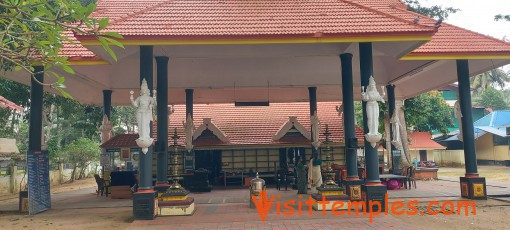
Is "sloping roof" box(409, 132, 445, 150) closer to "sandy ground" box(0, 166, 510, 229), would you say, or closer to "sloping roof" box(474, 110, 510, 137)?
"sloping roof" box(474, 110, 510, 137)

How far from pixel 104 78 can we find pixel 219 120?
21.5ft

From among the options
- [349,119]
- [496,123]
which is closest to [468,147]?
[349,119]

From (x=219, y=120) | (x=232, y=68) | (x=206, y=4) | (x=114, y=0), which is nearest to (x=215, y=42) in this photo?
(x=206, y=4)

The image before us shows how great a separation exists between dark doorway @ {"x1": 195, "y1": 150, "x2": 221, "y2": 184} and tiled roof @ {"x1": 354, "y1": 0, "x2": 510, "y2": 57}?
10369 millimetres

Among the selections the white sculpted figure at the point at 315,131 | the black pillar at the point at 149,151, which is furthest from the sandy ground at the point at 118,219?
the white sculpted figure at the point at 315,131

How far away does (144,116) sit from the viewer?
8.41 metres

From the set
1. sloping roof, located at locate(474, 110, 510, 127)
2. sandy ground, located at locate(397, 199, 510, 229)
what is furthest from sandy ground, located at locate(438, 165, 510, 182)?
sandy ground, located at locate(397, 199, 510, 229)

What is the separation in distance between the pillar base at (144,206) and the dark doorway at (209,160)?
9.37 metres

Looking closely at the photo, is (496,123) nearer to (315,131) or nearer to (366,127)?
(315,131)

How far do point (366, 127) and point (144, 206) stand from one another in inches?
226

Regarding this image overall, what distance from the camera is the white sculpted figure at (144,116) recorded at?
27.4 feet

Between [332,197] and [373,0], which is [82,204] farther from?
[373,0]

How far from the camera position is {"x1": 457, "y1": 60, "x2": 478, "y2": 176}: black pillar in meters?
10.8

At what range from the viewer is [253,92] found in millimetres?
16953
